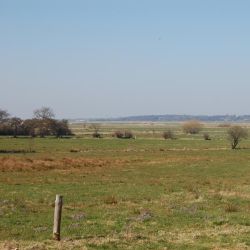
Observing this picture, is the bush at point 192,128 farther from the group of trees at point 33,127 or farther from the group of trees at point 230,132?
the group of trees at point 33,127

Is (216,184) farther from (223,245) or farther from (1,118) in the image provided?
(1,118)

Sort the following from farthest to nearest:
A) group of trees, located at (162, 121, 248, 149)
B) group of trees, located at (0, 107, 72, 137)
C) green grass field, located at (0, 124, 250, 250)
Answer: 1. group of trees, located at (0, 107, 72, 137)
2. group of trees, located at (162, 121, 248, 149)
3. green grass field, located at (0, 124, 250, 250)

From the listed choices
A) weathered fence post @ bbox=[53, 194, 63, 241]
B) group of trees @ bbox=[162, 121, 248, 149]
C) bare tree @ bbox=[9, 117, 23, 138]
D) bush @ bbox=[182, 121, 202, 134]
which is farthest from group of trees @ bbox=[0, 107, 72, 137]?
weathered fence post @ bbox=[53, 194, 63, 241]

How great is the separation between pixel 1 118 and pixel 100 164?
96.9 metres

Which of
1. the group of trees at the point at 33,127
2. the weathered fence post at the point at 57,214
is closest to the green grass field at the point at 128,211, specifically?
the weathered fence post at the point at 57,214

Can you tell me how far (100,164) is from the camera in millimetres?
55375

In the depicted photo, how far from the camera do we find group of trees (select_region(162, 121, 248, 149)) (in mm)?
99950

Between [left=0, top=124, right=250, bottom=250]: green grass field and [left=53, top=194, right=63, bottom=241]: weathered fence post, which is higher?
[left=53, top=194, right=63, bottom=241]: weathered fence post

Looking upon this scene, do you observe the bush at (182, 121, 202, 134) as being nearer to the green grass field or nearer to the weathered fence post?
the green grass field

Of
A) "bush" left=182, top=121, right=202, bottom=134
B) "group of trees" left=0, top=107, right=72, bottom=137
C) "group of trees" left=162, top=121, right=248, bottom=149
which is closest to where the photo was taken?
"group of trees" left=162, top=121, right=248, bottom=149

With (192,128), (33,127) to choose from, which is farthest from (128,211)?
(192,128)

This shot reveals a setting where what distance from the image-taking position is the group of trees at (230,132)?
99950 mm

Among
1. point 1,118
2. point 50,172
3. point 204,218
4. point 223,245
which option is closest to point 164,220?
point 204,218

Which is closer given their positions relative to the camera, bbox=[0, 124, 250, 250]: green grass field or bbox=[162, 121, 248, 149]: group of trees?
bbox=[0, 124, 250, 250]: green grass field
